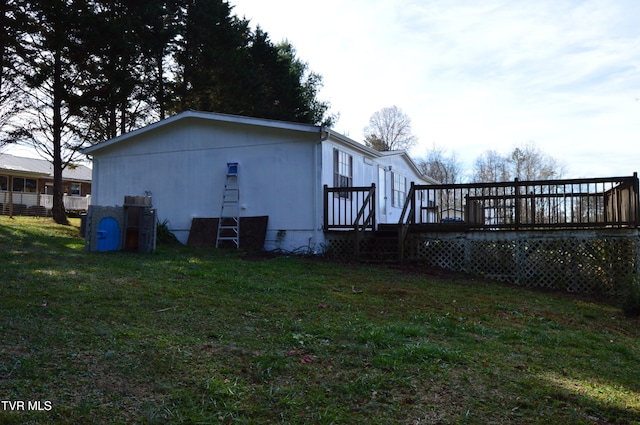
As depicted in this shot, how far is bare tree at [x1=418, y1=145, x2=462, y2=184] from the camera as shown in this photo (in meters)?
42.0

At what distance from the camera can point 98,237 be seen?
10.1 meters

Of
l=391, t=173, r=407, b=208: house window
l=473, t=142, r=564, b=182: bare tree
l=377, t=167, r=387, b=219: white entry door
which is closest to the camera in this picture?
l=377, t=167, r=387, b=219: white entry door

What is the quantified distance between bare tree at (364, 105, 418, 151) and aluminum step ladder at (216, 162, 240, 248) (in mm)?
30738

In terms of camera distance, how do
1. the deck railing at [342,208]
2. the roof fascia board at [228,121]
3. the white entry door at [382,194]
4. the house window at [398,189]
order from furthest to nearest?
1. the house window at [398,189]
2. the white entry door at [382,194]
3. the roof fascia board at [228,121]
4. the deck railing at [342,208]

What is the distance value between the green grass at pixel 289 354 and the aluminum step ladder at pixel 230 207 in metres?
5.59

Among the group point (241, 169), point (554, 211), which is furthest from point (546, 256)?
point (241, 169)

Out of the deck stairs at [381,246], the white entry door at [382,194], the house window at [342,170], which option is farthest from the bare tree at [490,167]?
the deck stairs at [381,246]

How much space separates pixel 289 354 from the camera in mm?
3879

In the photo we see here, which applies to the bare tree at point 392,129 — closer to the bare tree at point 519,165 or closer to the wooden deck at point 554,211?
the bare tree at point 519,165

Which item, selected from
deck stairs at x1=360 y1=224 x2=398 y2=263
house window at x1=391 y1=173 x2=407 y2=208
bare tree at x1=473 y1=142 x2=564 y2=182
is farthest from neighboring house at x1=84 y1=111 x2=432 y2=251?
bare tree at x1=473 y1=142 x2=564 y2=182

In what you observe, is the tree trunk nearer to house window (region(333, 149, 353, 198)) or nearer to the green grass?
house window (region(333, 149, 353, 198))

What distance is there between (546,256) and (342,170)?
18.0 ft

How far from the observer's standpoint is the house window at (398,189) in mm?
17219

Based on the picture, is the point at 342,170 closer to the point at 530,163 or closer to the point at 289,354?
the point at 289,354
